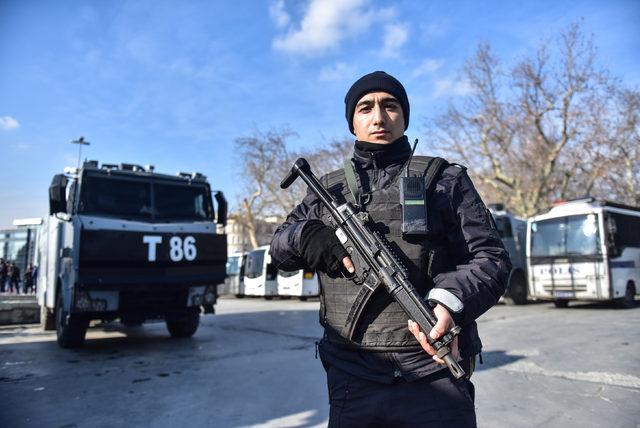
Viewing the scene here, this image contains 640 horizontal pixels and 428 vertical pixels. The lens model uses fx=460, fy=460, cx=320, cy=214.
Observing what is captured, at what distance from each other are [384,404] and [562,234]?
505 inches

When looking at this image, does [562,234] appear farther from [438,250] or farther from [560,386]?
[438,250]

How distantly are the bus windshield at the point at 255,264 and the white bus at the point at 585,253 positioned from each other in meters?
12.2

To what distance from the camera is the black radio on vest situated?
163 centimetres

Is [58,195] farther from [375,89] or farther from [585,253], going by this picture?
[585,253]

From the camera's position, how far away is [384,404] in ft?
5.20

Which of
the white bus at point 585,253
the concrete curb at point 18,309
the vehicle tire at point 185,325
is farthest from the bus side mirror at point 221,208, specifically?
the white bus at point 585,253

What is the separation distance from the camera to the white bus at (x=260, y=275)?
69.3ft

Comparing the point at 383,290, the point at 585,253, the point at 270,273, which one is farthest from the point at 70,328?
the point at 270,273

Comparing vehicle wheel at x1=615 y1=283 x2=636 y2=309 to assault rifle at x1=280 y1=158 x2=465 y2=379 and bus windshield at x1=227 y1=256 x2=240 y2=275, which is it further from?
bus windshield at x1=227 y1=256 x2=240 y2=275

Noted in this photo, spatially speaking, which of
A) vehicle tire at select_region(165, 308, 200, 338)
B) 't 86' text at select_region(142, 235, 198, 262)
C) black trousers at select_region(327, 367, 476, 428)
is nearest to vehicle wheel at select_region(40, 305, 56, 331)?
vehicle tire at select_region(165, 308, 200, 338)

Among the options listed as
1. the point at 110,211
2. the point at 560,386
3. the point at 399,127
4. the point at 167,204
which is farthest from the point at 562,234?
the point at 399,127

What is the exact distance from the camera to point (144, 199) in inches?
280

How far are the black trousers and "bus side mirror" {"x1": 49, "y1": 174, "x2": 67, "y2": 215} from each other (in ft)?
20.7

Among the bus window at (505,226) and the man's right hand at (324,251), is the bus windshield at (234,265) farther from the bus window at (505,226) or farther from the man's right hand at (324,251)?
the man's right hand at (324,251)
